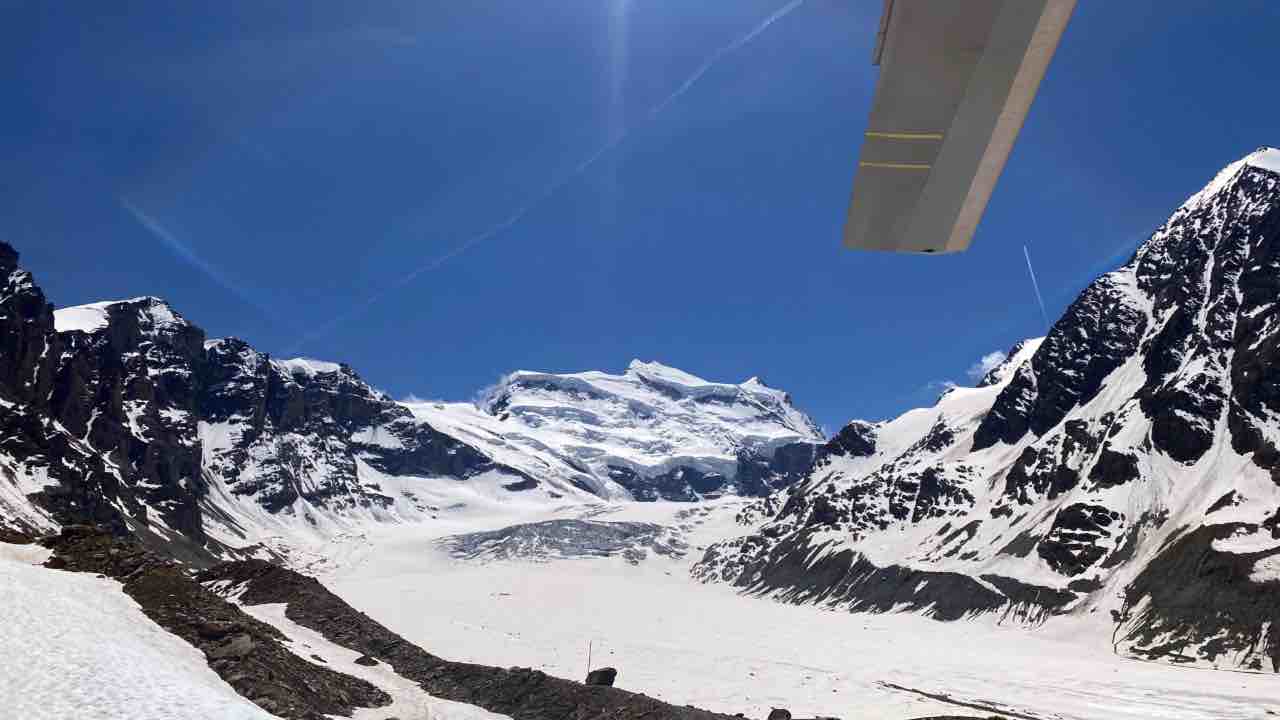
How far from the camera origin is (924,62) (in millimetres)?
3402

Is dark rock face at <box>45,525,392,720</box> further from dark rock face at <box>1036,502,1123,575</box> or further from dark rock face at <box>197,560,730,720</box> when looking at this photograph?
dark rock face at <box>1036,502,1123,575</box>

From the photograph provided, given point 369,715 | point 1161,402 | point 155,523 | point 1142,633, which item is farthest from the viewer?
point 155,523

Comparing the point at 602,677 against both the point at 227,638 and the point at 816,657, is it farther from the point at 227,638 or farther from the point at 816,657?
the point at 816,657

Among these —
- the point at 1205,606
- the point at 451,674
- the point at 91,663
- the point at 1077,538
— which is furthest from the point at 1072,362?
the point at 91,663

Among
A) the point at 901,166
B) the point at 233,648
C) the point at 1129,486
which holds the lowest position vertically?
the point at 233,648

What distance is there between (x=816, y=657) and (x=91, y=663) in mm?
61335

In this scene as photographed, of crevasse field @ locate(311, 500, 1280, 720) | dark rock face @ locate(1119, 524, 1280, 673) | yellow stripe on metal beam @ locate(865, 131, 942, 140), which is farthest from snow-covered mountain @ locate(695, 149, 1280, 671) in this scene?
yellow stripe on metal beam @ locate(865, 131, 942, 140)

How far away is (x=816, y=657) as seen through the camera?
65500 millimetres

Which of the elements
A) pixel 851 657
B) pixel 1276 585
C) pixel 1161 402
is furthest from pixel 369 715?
pixel 1161 402

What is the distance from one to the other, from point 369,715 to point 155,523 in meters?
147

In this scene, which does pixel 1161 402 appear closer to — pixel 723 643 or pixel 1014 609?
pixel 1014 609

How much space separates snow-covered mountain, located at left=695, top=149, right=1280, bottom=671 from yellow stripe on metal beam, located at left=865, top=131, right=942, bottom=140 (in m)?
73.7

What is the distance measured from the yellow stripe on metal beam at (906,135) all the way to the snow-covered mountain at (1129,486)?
242 ft

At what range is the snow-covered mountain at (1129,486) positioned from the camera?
7131 cm
